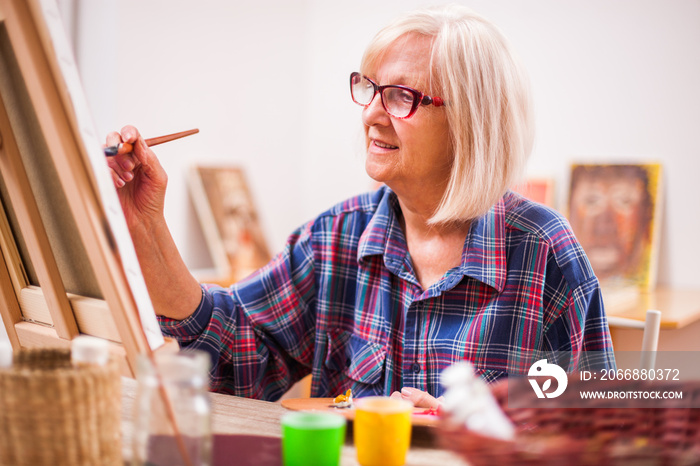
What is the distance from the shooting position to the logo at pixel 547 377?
2.63 ft

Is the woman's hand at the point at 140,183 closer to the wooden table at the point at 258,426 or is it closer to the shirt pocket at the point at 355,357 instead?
the wooden table at the point at 258,426

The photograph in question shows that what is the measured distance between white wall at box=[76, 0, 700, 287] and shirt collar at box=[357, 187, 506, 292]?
94cm

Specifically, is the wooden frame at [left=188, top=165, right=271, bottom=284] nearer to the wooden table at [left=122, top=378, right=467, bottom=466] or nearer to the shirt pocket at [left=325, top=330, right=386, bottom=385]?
the shirt pocket at [left=325, top=330, right=386, bottom=385]

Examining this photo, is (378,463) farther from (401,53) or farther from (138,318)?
(401,53)

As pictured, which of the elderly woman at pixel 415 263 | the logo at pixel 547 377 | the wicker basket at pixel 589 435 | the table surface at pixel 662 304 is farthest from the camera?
the table surface at pixel 662 304

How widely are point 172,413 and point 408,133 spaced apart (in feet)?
2.66

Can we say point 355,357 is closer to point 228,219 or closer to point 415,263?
point 415,263

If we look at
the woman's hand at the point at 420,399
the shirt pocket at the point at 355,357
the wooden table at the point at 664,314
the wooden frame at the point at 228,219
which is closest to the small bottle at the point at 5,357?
the woman's hand at the point at 420,399

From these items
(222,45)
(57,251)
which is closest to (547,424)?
(57,251)

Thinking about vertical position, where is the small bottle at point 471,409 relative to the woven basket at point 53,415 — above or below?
below

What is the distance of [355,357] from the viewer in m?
1.38

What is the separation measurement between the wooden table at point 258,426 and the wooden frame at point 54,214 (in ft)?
0.49

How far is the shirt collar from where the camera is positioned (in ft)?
4.16

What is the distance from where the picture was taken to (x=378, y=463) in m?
0.77
